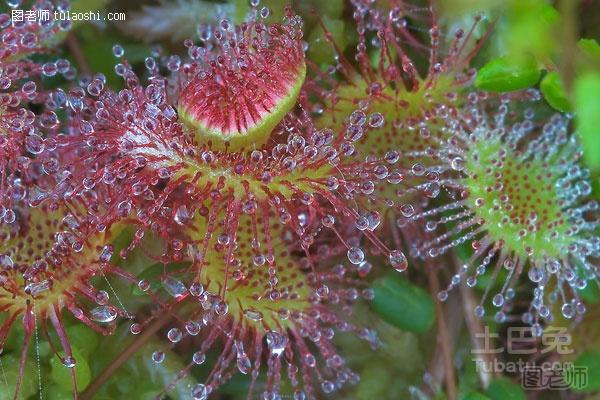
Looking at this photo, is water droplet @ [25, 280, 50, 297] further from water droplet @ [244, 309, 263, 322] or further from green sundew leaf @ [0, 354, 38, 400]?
water droplet @ [244, 309, 263, 322]

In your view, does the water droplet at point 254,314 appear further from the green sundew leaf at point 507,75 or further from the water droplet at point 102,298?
the green sundew leaf at point 507,75

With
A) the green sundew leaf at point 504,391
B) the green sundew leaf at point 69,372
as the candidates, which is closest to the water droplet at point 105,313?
the green sundew leaf at point 69,372

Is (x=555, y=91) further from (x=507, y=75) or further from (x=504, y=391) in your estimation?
(x=504, y=391)

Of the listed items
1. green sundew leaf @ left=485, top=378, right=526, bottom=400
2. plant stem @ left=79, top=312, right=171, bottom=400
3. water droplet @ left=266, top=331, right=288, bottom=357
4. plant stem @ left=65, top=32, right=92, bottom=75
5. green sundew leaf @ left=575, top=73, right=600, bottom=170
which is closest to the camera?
green sundew leaf @ left=575, top=73, right=600, bottom=170

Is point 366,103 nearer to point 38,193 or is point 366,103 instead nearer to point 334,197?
point 334,197

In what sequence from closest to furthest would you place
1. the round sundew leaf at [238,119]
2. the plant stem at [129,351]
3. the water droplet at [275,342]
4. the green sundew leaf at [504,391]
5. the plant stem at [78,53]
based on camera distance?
the round sundew leaf at [238,119] < the water droplet at [275,342] < the plant stem at [129,351] < the green sundew leaf at [504,391] < the plant stem at [78,53]

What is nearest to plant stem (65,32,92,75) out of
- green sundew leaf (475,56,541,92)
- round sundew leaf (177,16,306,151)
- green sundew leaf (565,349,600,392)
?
round sundew leaf (177,16,306,151)
